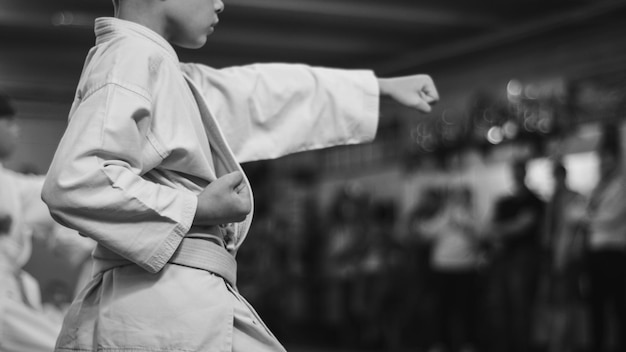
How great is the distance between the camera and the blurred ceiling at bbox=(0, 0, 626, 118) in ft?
30.5

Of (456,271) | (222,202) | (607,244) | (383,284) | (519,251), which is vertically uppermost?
(222,202)

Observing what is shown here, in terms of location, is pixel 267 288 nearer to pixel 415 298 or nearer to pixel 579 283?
A: pixel 415 298

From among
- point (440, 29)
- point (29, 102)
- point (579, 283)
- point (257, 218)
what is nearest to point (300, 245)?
point (257, 218)

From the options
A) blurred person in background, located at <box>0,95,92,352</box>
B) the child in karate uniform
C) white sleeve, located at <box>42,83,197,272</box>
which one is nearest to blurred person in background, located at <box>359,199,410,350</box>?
blurred person in background, located at <box>0,95,92,352</box>

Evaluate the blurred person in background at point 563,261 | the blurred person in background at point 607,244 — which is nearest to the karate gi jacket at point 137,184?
the blurred person in background at point 607,244

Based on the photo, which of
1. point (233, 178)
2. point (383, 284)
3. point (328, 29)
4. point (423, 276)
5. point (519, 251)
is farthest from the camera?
point (328, 29)

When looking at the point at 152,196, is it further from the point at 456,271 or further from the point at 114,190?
the point at 456,271

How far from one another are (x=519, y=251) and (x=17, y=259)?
14.3 ft

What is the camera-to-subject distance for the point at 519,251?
7168 millimetres

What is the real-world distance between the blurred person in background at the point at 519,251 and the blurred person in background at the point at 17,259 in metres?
3.85

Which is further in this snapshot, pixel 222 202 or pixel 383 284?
pixel 383 284

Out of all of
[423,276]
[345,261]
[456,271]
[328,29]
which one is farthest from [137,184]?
[328,29]

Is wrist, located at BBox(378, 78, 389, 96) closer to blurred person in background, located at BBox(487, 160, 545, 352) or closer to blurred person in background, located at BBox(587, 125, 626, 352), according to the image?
blurred person in background, located at BBox(587, 125, 626, 352)

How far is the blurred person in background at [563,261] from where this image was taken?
671 centimetres
